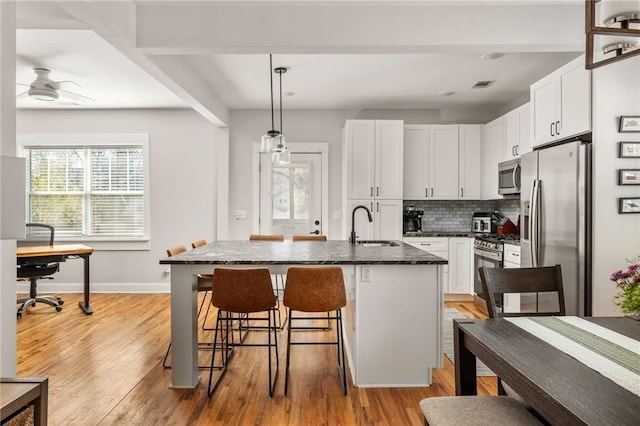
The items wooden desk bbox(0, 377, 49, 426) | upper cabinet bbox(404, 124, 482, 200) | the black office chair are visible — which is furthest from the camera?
upper cabinet bbox(404, 124, 482, 200)

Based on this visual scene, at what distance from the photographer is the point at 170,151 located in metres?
5.76

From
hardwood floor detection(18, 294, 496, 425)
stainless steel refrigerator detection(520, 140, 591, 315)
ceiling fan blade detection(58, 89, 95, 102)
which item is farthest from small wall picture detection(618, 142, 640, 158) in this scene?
ceiling fan blade detection(58, 89, 95, 102)

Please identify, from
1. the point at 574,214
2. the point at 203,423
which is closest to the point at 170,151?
the point at 203,423

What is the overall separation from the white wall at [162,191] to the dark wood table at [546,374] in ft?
15.7

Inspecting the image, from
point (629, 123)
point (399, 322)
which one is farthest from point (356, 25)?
point (399, 322)

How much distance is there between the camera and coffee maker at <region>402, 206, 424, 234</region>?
555 centimetres

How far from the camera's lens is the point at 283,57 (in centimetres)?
373

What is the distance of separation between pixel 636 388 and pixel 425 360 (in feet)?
5.83

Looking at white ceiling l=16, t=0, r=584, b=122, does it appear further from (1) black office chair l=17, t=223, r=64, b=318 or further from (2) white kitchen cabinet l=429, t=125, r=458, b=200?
(1) black office chair l=17, t=223, r=64, b=318

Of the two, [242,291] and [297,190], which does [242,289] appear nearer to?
[242,291]

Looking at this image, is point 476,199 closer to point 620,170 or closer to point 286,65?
point 620,170

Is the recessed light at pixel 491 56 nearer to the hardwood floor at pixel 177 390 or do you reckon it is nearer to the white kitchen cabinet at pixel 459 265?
the white kitchen cabinet at pixel 459 265

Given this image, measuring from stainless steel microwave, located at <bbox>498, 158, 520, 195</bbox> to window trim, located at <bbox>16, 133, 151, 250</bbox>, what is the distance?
4.90 metres

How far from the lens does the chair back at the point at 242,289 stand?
8.50 feet
